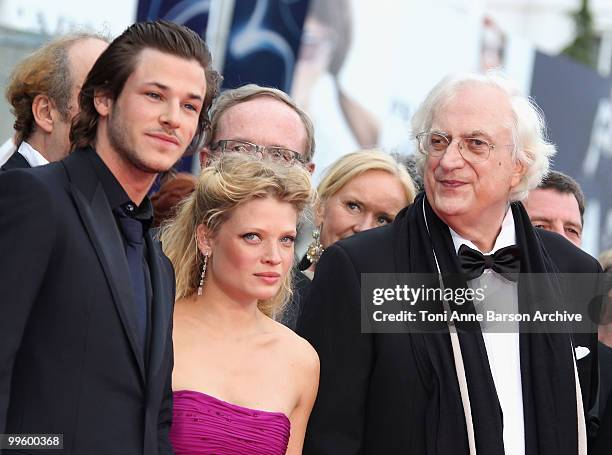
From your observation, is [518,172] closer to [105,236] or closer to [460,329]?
[460,329]

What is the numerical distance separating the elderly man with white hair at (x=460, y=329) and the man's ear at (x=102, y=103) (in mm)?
1043

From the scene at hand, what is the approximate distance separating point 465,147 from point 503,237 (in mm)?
367

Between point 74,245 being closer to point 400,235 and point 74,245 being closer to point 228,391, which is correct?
point 228,391

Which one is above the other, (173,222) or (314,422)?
(173,222)

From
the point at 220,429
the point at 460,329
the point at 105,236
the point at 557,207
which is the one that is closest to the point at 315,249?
the point at 557,207

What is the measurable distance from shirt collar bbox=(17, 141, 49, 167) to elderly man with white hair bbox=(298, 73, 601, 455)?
1.11 metres

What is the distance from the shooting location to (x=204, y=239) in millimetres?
3861

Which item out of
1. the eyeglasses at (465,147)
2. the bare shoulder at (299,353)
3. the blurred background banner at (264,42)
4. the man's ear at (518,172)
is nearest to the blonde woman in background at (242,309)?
the bare shoulder at (299,353)

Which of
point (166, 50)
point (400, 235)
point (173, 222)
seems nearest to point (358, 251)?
point (400, 235)

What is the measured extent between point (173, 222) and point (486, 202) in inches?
44.5

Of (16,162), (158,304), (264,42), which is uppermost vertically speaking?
(264,42)

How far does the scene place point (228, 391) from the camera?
3641 mm

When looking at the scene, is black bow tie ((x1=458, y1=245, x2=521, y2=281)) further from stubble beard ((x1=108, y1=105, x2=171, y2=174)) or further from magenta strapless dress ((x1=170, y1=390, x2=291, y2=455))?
stubble beard ((x1=108, y1=105, x2=171, y2=174))

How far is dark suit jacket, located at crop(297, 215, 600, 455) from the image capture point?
11.7ft
